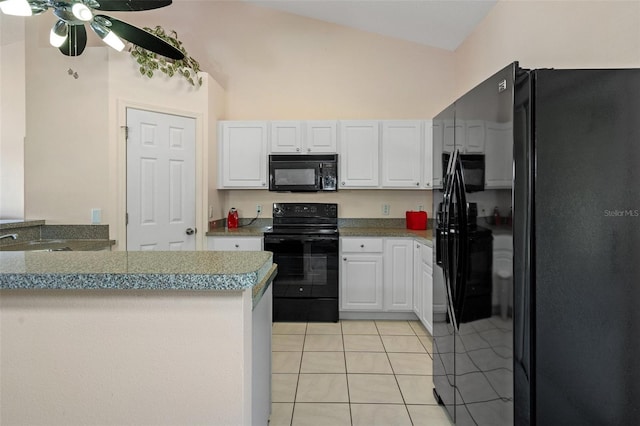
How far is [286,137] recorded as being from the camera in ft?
12.4

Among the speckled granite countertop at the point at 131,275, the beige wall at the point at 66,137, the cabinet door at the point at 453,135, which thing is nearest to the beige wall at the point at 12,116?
the beige wall at the point at 66,137

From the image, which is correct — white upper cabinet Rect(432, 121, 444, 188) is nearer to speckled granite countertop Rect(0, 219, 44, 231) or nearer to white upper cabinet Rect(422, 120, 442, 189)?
white upper cabinet Rect(422, 120, 442, 189)

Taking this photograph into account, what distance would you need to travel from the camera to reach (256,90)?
4121mm

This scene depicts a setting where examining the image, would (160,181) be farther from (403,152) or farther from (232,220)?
(403,152)

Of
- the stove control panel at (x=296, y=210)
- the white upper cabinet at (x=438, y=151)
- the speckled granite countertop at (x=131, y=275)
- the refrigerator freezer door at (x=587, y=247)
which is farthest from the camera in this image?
the stove control panel at (x=296, y=210)

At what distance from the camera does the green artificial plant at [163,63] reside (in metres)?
3.12

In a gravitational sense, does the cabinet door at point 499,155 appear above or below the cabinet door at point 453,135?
below

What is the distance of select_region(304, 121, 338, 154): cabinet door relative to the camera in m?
3.76

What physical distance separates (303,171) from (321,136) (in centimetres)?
42

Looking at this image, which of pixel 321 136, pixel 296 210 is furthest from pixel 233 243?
pixel 321 136

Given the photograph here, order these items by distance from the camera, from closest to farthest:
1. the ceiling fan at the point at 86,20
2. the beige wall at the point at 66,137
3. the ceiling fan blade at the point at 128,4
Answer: the ceiling fan at the point at 86,20
the ceiling fan blade at the point at 128,4
the beige wall at the point at 66,137

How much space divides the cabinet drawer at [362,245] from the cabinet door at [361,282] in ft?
0.17

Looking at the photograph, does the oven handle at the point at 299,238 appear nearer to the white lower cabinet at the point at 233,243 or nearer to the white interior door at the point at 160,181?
the white lower cabinet at the point at 233,243

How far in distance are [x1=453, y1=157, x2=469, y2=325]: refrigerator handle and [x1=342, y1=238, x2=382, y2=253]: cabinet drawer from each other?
181 cm
